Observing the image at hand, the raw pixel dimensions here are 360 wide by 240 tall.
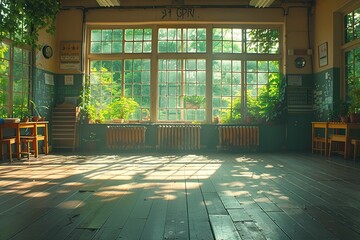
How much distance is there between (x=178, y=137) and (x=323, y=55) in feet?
13.9

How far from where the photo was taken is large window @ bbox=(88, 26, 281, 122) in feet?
29.6

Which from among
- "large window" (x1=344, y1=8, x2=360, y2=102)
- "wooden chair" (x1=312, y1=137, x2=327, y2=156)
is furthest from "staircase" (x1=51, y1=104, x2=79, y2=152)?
"large window" (x1=344, y1=8, x2=360, y2=102)

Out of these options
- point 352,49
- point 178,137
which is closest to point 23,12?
point 178,137

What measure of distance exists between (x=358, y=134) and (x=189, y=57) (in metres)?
4.55

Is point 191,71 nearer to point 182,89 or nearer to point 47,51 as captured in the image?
point 182,89

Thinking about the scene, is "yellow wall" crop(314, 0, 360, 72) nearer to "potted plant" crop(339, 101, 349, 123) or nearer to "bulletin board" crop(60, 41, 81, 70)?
"potted plant" crop(339, 101, 349, 123)

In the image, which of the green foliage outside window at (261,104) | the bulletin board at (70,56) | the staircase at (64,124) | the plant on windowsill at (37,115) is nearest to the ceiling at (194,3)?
the bulletin board at (70,56)

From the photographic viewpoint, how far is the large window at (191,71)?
356 inches

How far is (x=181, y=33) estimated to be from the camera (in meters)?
9.10

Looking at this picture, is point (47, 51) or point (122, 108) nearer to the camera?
point (47, 51)

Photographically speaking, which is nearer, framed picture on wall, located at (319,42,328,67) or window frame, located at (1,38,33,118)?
window frame, located at (1,38,33,118)

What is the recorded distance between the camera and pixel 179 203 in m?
3.10

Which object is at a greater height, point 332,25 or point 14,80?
point 332,25

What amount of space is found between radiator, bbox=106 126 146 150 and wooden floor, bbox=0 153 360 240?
124 inches
